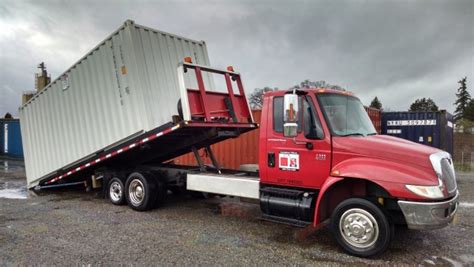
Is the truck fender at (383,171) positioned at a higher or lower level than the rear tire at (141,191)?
higher

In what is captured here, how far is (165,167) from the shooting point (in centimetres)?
786

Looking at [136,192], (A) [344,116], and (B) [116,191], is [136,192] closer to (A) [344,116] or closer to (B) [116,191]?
(B) [116,191]

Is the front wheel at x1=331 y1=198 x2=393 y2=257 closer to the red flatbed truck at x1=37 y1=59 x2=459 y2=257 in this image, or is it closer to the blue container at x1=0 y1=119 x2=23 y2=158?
the red flatbed truck at x1=37 y1=59 x2=459 y2=257

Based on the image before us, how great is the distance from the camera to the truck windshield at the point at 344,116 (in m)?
5.35

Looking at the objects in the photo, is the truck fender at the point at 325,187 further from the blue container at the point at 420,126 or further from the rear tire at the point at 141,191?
the blue container at the point at 420,126

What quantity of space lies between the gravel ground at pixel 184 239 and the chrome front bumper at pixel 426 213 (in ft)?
1.86

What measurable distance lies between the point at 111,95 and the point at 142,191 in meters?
2.08

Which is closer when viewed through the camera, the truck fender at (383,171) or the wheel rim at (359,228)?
the truck fender at (383,171)

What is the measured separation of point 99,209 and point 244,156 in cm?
566

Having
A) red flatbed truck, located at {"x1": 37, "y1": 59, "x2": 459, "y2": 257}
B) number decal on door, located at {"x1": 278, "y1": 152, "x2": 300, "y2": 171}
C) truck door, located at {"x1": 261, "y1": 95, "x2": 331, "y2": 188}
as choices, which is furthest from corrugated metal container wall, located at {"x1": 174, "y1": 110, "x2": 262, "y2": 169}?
number decal on door, located at {"x1": 278, "y1": 152, "x2": 300, "y2": 171}

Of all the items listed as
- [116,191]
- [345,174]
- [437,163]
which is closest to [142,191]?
[116,191]

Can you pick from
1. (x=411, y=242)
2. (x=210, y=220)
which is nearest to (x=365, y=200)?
(x=411, y=242)

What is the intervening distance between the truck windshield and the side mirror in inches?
19.8

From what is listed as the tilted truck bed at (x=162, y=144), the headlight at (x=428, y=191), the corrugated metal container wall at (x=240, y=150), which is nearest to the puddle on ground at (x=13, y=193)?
the tilted truck bed at (x=162, y=144)
